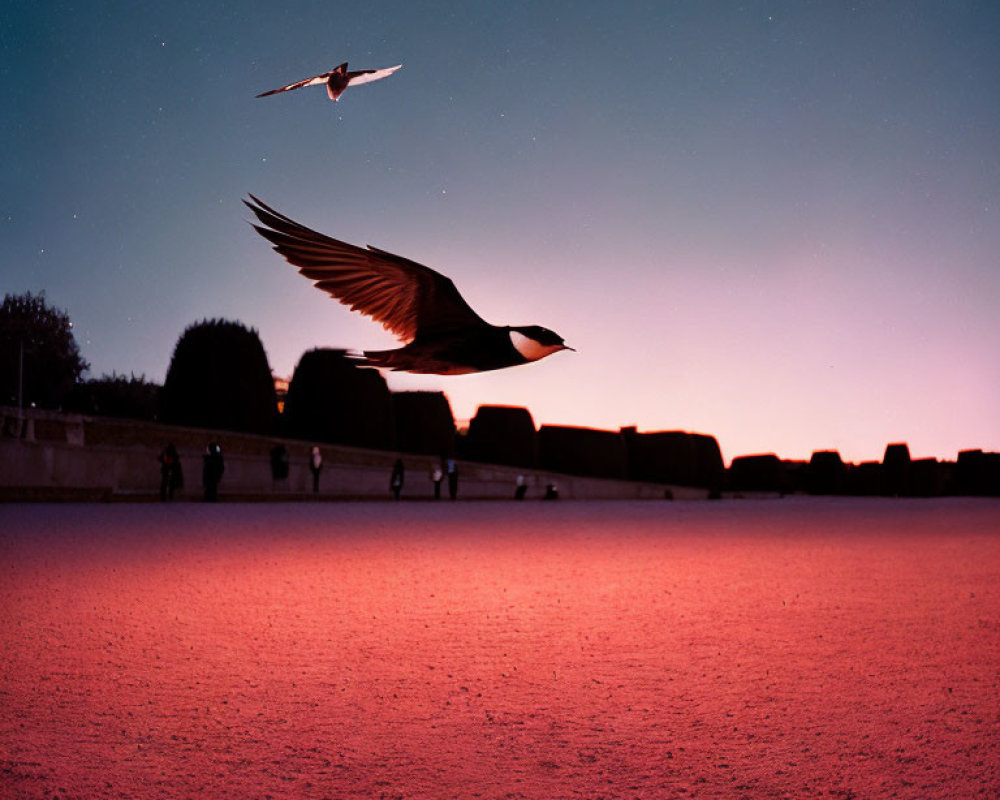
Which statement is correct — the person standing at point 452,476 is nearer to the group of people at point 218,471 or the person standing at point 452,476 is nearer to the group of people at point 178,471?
the group of people at point 218,471

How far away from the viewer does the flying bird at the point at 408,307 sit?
175cm

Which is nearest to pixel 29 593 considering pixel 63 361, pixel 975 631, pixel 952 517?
pixel 975 631

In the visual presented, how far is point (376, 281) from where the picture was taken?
7.20 feet

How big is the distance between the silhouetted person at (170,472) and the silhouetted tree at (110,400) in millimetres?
27376

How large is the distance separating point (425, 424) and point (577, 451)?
25.9 feet

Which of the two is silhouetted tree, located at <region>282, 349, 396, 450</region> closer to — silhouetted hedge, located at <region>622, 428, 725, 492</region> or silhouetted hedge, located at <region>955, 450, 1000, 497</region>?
silhouetted hedge, located at <region>622, 428, 725, 492</region>

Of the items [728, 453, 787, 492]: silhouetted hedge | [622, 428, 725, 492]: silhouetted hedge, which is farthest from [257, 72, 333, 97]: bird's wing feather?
[728, 453, 787, 492]: silhouetted hedge

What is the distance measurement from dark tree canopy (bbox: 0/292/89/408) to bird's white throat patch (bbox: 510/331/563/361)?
5430 centimetres

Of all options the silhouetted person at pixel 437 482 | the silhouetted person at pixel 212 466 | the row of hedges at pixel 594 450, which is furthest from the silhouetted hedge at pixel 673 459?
the silhouetted person at pixel 212 466

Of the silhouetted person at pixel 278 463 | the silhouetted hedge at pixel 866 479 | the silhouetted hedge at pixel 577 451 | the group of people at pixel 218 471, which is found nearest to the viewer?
the group of people at pixel 218 471

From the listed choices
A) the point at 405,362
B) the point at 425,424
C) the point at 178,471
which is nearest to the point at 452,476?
the point at 425,424

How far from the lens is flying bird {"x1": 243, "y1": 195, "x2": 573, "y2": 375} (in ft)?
5.75

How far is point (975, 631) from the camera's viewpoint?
7.82 metres

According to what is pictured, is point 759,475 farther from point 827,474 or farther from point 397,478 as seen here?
point 397,478
